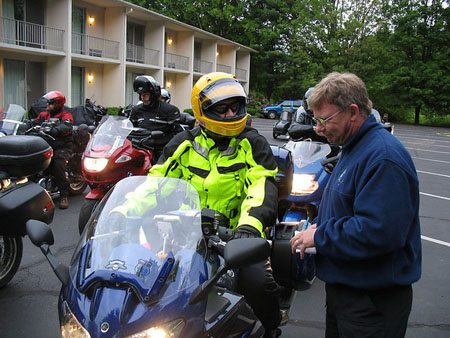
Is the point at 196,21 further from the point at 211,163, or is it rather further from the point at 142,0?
the point at 211,163

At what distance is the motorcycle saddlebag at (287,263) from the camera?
9.15 feet

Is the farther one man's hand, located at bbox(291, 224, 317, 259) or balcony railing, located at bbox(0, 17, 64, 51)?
balcony railing, located at bbox(0, 17, 64, 51)

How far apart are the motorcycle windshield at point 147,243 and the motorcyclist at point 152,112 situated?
4.49 m

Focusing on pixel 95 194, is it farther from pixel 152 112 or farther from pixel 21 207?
pixel 152 112

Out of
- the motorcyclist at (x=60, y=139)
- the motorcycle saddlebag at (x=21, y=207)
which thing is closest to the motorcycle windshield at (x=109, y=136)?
the motorcyclist at (x=60, y=139)

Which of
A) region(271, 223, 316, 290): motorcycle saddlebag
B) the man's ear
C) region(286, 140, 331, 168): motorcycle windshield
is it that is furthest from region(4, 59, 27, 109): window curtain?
the man's ear

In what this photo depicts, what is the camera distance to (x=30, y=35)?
859 inches

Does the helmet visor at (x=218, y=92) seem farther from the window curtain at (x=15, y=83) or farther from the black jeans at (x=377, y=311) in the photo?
the window curtain at (x=15, y=83)

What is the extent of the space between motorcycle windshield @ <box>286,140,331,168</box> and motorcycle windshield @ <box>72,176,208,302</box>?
2.98 metres

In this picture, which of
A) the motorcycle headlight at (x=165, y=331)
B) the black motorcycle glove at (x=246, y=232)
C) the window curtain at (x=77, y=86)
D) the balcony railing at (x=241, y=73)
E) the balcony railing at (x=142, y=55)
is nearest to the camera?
the motorcycle headlight at (x=165, y=331)

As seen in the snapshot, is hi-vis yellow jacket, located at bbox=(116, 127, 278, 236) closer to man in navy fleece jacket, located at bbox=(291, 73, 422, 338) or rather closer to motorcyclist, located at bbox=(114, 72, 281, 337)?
motorcyclist, located at bbox=(114, 72, 281, 337)

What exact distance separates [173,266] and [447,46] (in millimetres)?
45641

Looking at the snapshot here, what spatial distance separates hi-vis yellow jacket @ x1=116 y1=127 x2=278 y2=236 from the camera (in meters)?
3.01

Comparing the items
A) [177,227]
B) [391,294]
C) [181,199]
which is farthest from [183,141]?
[391,294]
